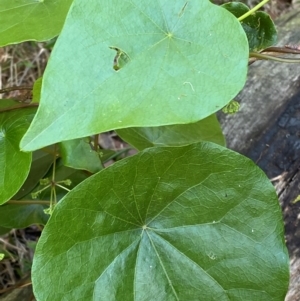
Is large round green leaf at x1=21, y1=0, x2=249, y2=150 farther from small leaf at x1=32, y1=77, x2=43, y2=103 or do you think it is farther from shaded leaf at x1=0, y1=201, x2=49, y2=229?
shaded leaf at x1=0, y1=201, x2=49, y2=229

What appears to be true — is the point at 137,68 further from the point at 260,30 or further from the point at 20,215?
the point at 20,215

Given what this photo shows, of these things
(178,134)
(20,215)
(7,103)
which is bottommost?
(20,215)

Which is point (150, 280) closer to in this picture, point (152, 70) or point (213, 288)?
point (213, 288)

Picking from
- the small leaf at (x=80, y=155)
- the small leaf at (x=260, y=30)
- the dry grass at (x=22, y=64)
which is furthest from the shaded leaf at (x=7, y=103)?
the dry grass at (x=22, y=64)

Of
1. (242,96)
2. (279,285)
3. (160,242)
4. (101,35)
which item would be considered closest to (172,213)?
(160,242)

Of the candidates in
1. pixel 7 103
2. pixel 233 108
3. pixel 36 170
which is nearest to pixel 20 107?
pixel 7 103

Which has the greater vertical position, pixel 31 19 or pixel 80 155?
pixel 31 19

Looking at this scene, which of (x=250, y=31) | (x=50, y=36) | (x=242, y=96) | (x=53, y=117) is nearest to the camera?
(x=53, y=117)
